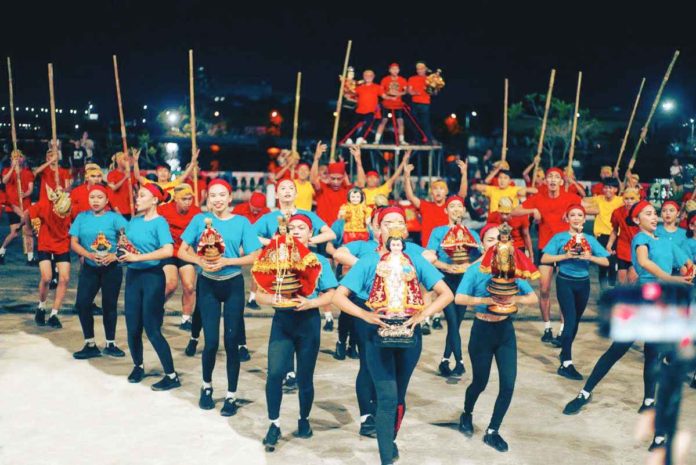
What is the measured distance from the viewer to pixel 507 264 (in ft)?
20.3

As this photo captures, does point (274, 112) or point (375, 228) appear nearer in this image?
point (375, 228)

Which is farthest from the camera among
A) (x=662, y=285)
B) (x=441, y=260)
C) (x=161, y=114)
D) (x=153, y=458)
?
(x=161, y=114)

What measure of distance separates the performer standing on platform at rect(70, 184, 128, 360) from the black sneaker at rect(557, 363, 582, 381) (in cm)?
466

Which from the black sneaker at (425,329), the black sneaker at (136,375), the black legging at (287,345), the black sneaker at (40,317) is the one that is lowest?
the black sneaker at (425,329)

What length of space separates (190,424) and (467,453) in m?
2.29

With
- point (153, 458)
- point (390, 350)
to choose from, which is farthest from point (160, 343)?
point (390, 350)

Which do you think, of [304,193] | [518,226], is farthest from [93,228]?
[518,226]

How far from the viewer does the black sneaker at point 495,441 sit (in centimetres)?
637

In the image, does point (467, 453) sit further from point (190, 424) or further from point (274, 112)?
point (274, 112)

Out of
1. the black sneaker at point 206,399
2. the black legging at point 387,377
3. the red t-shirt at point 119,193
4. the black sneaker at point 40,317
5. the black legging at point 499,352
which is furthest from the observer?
the red t-shirt at point 119,193

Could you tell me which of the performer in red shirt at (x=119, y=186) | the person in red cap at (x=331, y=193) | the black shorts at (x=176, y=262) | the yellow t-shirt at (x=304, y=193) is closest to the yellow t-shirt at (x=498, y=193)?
the person in red cap at (x=331, y=193)

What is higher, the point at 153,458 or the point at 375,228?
the point at 375,228

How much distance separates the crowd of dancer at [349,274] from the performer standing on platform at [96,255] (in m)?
0.02

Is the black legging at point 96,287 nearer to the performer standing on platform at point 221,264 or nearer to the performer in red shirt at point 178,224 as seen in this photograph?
the performer in red shirt at point 178,224
